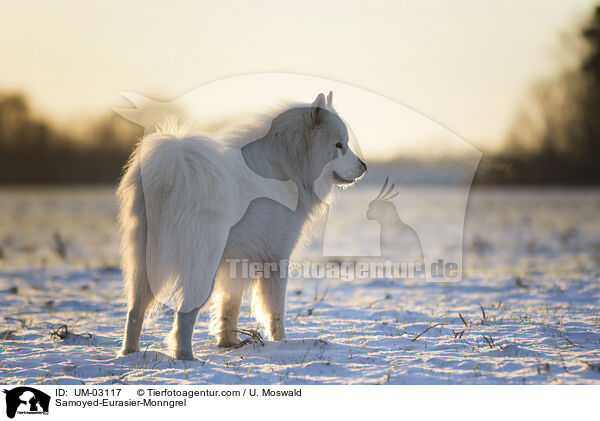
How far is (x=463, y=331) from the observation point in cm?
507

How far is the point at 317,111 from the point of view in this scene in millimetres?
Result: 5102

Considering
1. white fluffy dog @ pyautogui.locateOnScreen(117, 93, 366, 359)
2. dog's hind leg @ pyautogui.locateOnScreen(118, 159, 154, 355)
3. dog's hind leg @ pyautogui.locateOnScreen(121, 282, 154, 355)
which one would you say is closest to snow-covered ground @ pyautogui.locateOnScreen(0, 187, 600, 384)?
dog's hind leg @ pyautogui.locateOnScreen(121, 282, 154, 355)

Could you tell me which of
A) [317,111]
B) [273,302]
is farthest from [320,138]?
[273,302]

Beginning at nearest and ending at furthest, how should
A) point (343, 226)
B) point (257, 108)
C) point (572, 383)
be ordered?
point (572, 383) → point (257, 108) → point (343, 226)

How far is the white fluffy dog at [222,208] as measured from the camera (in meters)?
4.04

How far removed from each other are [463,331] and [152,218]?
3.11 m

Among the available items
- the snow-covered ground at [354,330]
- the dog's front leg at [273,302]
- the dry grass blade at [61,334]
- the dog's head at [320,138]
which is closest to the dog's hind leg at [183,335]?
the snow-covered ground at [354,330]

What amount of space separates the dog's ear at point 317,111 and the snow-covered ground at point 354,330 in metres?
2.09

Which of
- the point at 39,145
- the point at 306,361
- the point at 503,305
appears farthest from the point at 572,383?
the point at 39,145

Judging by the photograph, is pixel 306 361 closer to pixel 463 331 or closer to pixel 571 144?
pixel 463 331
